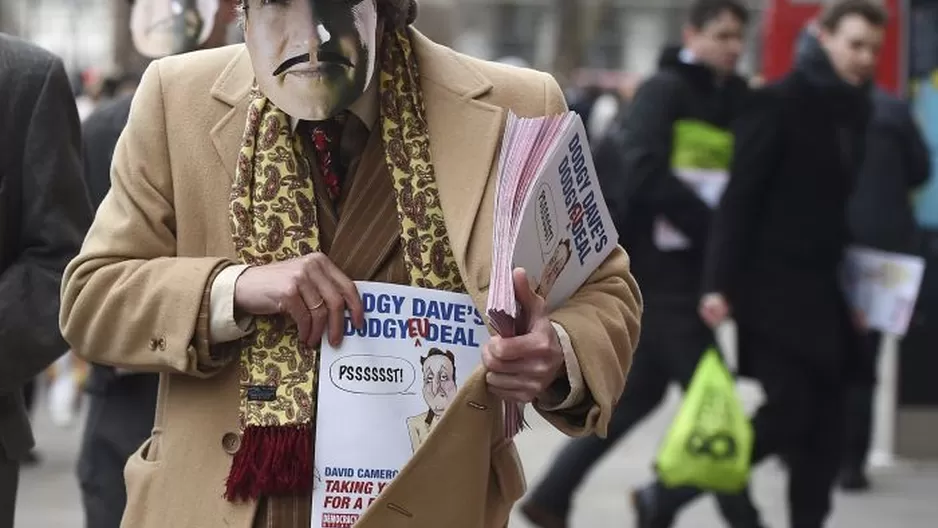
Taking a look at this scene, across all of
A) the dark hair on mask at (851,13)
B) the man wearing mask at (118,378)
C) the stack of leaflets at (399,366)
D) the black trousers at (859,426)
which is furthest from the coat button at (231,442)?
the black trousers at (859,426)

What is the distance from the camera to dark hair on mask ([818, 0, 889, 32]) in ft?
23.5

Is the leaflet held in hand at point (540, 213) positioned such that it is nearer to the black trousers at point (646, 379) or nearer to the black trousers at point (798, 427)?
the black trousers at point (798, 427)

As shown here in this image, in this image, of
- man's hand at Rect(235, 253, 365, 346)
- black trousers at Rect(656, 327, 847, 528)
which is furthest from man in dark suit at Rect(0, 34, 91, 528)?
black trousers at Rect(656, 327, 847, 528)

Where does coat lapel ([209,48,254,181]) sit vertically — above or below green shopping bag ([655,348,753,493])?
above

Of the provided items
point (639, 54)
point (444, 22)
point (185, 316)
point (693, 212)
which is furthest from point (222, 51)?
point (639, 54)

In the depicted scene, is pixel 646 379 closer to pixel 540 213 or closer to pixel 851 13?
pixel 851 13

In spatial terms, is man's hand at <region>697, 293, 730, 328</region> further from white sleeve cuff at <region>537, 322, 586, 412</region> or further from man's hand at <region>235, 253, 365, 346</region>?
man's hand at <region>235, 253, 365, 346</region>

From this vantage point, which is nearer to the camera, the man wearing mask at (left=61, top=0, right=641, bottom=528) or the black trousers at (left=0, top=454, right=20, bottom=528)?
the man wearing mask at (left=61, top=0, right=641, bottom=528)

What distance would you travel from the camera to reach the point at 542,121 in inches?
115

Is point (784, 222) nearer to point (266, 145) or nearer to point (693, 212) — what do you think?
point (693, 212)

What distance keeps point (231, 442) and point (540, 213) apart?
1.97ft

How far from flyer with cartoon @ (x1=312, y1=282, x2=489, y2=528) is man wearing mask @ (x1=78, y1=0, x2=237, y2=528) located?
1.87 m

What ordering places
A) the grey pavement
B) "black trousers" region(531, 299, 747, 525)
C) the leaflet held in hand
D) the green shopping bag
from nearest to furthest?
the leaflet held in hand, the green shopping bag, "black trousers" region(531, 299, 747, 525), the grey pavement

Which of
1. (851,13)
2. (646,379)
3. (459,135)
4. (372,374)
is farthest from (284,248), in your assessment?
(646,379)
